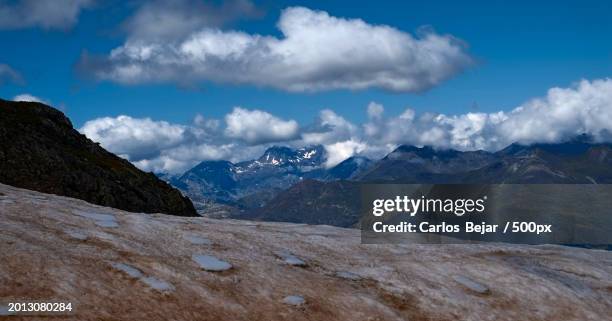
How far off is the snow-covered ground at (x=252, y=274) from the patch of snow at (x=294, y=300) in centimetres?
6

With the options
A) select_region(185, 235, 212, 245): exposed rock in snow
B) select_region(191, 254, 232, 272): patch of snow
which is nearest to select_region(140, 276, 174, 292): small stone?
select_region(191, 254, 232, 272): patch of snow

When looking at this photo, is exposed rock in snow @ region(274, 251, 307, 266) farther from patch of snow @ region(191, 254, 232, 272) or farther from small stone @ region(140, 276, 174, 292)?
small stone @ region(140, 276, 174, 292)

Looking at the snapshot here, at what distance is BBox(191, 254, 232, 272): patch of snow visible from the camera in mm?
24156

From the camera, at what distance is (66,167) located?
131 m

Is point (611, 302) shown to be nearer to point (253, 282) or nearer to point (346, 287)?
point (346, 287)

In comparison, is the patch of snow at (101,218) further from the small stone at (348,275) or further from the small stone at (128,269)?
the small stone at (348,275)

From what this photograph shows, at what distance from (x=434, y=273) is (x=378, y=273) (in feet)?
10.4

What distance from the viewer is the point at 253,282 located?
23734 mm

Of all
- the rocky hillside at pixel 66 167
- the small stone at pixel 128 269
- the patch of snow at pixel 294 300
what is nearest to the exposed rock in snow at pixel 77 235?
the small stone at pixel 128 269

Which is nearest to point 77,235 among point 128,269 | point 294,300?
point 128,269

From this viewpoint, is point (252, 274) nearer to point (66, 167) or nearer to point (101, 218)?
point (101, 218)

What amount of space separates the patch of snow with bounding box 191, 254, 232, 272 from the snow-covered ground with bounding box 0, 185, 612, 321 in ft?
0.16

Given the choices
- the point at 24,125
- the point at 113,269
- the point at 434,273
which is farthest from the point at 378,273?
the point at 24,125

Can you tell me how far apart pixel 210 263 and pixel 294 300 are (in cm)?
413
